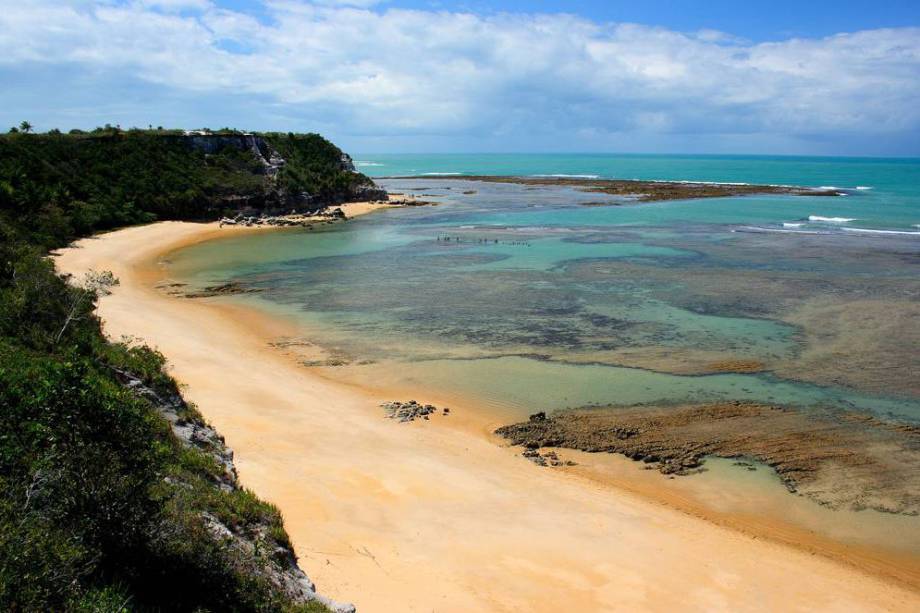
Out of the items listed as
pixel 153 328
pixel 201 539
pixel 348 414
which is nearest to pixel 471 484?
pixel 348 414

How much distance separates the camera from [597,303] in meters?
31.9

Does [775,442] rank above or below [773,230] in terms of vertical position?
below

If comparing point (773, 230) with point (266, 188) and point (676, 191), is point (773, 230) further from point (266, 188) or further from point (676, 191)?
point (266, 188)

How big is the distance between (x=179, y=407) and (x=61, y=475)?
21.9ft

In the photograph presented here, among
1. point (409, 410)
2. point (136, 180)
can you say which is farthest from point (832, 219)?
point (136, 180)

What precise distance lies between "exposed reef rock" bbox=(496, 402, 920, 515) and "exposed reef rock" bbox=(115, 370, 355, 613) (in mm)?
7843

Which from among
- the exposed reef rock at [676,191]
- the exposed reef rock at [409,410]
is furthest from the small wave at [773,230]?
the exposed reef rock at [409,410]

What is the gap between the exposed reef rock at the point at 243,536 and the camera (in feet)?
27.5

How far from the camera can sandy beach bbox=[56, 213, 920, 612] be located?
10609 mm

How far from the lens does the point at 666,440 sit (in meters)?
16.8

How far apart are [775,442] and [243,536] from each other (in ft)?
44.4

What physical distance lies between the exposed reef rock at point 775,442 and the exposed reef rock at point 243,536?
25.7ft

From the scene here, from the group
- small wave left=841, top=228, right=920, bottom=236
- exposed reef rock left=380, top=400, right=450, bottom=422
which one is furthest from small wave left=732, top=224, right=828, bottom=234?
exposed reef rock left=380, top=400, right=450, bottom=422

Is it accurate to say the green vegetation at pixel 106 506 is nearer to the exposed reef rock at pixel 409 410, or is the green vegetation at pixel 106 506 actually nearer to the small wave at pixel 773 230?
the exposed reef rock at pixel 409 410
